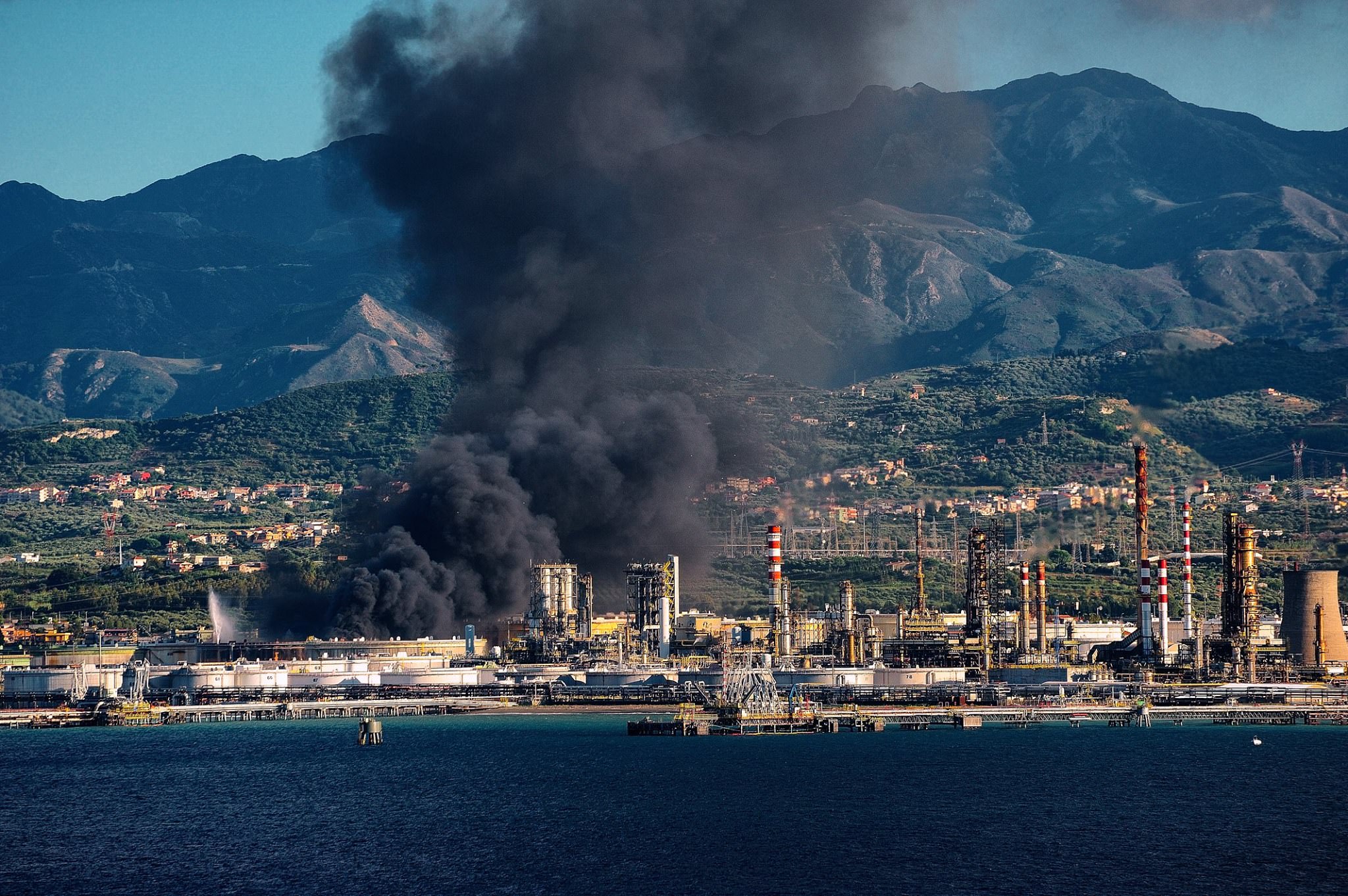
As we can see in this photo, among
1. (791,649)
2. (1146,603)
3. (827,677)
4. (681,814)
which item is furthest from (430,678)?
(681,814)

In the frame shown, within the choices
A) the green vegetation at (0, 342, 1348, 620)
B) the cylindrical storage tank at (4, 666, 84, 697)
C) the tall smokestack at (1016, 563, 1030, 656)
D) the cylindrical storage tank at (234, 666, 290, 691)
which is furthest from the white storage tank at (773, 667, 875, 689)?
the cylindrical storage tank at (4, 666, 84, 697)

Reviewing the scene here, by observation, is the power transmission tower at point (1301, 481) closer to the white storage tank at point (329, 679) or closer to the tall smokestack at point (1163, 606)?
the tall smokestack at point (1163, 606)

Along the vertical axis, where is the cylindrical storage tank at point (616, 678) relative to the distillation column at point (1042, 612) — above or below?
below

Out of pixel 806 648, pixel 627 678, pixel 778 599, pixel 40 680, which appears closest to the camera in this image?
pixel 627 678

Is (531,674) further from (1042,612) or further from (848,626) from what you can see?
(1042,612)

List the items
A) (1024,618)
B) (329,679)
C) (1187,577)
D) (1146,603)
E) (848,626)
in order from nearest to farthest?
(329,679)
(1146,603)
(1187,577)
(1024,618)
(848,626)

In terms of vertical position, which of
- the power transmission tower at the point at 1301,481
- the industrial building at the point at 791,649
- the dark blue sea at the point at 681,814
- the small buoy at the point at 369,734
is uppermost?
the power transmission tower at the point at 1301,481

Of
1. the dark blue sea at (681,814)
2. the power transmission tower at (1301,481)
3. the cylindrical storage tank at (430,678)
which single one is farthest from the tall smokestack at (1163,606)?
the cylindrical storage tank at (430,678)

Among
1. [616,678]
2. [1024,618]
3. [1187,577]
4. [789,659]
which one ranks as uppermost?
[1187,577]
